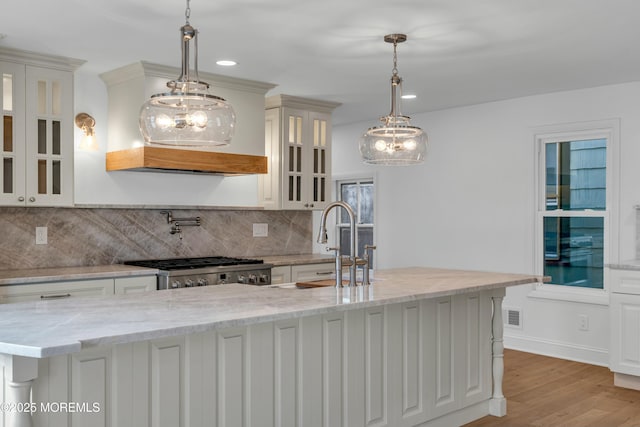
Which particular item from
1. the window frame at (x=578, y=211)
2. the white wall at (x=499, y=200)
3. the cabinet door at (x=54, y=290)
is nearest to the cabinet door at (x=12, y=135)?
the cabinet door at (x=54, y=290)

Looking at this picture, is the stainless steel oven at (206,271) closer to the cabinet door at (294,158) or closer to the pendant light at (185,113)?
the cabinet door at (294,158)

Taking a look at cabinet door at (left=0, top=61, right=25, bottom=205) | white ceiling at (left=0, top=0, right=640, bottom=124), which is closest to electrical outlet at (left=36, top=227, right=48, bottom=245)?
cabinet door at (left=0, top=61, right=25, bottom=205)

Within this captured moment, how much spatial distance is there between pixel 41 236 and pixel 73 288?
70 cm

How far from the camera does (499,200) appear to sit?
589 centimetres

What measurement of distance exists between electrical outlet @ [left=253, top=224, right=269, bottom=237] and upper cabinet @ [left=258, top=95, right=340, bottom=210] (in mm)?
262

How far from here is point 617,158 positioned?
5094mm

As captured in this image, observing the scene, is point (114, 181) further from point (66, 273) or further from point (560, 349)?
point (560, 349)

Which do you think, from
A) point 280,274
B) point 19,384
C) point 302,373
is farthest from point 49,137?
point 19,384

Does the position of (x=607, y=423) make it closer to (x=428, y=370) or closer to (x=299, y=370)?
(x=428, y=370)

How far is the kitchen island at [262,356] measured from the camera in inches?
80.7

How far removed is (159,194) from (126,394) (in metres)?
3.08

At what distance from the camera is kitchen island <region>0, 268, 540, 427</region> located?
205 cm

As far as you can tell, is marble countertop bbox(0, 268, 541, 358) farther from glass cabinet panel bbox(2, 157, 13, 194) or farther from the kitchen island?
glass cabinet panel bbox(2, 157, 13, 194)

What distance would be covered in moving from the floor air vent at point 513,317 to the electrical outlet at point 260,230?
241 centimetres
